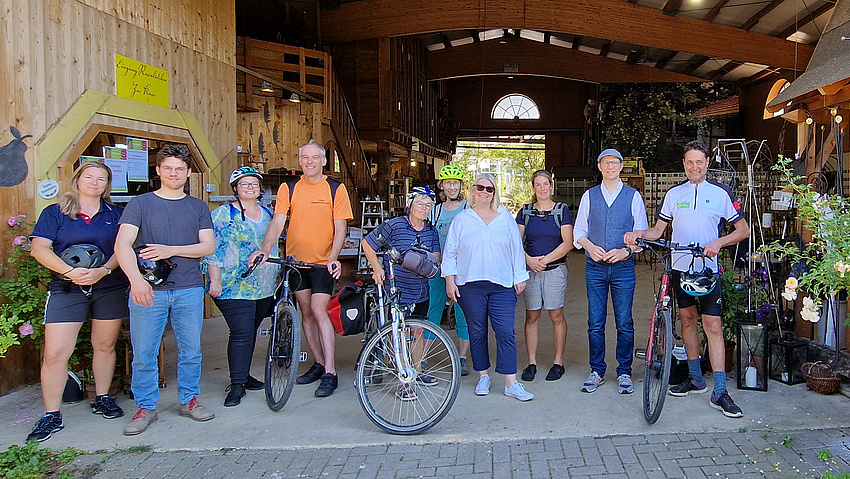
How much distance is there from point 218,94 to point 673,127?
50.5 ft

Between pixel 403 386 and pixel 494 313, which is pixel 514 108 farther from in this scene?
pixel 403 386

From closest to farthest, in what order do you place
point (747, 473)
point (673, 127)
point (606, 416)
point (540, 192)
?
point (747, 473), point (606, 416), point (540, 192), point (673, 127)

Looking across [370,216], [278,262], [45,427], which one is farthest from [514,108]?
[45,427]

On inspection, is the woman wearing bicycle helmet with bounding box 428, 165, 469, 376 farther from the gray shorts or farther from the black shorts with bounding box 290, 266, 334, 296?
the black shorts with bounding box 290, 266, 334, 296

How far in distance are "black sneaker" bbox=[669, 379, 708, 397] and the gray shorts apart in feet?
3.04

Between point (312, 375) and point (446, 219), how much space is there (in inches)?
60.3

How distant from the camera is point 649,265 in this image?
12883 mm

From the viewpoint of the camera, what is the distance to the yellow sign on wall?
18.2 ft

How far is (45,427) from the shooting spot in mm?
3748

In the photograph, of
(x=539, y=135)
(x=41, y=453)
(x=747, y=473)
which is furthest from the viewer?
(x=539, y=135)

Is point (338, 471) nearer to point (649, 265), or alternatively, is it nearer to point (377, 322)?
point (377, 322)

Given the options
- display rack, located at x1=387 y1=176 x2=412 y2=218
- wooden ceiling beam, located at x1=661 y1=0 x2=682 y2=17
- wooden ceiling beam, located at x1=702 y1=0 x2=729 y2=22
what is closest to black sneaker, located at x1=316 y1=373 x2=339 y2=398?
display rack, located at x1=387 y1=176 x2=412 y2=218

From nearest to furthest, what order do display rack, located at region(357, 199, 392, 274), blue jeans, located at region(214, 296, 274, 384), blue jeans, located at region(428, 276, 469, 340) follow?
blue jeans, located at region(214, 296, 274, 384)
blue jeans, located at region(428, 276, 469, 340)
display rack, located at region(357, 199, 392, 274)

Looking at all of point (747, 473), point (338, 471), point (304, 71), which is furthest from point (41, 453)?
point (304, 71)
